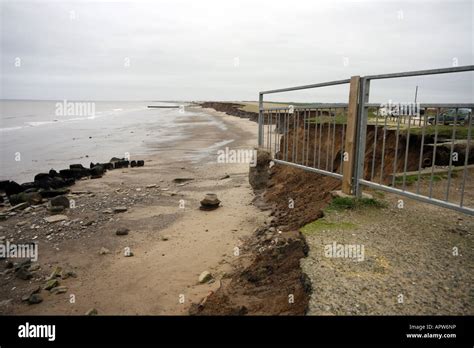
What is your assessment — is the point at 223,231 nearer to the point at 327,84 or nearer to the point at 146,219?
the point at 146,219

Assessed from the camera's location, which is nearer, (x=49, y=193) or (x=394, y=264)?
(x=394, y=264)

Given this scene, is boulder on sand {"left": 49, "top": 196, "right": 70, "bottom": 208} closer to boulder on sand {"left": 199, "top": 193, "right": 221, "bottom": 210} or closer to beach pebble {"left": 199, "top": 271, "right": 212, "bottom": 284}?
boulder on sand {"left": 199, "top": 193, "right": 221, "bottom": 210}

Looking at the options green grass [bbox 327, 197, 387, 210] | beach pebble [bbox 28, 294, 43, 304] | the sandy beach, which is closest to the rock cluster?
the sandy beach

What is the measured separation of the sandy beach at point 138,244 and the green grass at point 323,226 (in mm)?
1285

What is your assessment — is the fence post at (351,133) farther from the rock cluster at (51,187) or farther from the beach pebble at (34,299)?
the rock cluster at (51,187)

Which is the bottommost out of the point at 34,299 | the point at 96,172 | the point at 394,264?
the point at 34,299

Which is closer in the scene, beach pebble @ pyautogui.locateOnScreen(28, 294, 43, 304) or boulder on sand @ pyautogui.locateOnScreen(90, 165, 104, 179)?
beach pebble @ pyautogui.locateOnScreen(28, 294, 43, 304)

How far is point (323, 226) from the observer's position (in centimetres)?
438

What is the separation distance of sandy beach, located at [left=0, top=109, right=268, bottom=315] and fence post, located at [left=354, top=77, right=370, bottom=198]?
214 cm

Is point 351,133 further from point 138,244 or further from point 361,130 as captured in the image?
point 138,244

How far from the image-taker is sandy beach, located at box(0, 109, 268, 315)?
4.36 m

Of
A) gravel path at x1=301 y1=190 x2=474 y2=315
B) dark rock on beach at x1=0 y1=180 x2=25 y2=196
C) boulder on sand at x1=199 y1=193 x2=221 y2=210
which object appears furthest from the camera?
dark rock on beach at x1=0 y1=180 x2=25 y2=196

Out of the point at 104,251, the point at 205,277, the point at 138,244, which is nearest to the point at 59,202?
the point at 104,251

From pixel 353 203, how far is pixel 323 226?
0.90m
